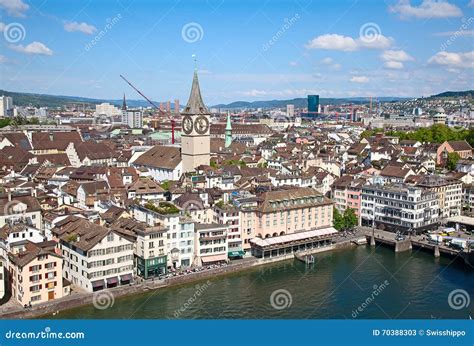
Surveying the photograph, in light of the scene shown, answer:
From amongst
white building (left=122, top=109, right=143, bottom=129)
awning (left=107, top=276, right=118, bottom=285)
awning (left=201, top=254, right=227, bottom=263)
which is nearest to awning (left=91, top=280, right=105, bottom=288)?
awning (left=107, top=276, right=118, bottom=285)

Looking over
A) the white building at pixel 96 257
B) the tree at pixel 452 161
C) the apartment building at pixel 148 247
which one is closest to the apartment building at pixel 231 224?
the apartment building at pixel 148 247

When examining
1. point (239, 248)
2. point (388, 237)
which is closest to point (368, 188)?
point (388, 237)

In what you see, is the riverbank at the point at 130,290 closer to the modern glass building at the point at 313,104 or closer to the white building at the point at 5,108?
the white building at the point at 5,108

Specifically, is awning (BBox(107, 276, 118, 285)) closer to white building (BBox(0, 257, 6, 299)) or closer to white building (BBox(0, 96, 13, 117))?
white building (BBox(0, 257, 6, 299))

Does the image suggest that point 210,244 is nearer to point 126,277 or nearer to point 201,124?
point 126,277

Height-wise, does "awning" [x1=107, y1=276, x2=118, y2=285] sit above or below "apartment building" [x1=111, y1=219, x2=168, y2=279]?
below

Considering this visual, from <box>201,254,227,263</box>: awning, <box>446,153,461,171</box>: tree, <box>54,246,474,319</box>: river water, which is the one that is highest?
<box>446,153,461,171</box>: tree

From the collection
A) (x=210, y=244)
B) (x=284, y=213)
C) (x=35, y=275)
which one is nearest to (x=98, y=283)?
(x=35, y=275)
